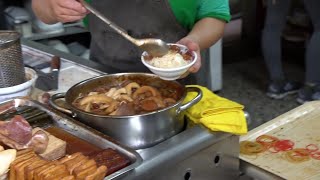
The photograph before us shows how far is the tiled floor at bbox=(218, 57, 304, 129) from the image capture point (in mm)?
3096

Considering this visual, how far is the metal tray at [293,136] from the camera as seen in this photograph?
4.06 ft

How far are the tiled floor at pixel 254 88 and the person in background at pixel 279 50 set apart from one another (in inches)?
3.2

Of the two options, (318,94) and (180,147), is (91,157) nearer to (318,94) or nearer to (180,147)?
(180,147)

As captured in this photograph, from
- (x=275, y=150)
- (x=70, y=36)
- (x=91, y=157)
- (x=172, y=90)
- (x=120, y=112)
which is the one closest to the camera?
(x=91, y=157)

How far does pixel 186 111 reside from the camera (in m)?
1.14

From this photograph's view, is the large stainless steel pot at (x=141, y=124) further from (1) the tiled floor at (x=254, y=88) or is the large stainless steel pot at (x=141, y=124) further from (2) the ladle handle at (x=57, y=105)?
(1) the tiled floor at (x=254, y=88)

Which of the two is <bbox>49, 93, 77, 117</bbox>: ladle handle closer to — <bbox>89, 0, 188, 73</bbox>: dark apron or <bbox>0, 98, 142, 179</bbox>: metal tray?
<bbox>0, 98, 142, 179</bbox>: metal tray

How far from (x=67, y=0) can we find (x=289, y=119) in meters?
0.77

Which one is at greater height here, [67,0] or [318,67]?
[67,0]

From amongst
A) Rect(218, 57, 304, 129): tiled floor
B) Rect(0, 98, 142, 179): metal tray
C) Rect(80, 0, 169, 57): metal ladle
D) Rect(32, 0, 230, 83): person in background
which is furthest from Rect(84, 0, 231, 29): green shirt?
Rect(218, 57, 304, 129): tiled floor

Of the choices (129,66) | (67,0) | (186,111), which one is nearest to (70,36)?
(129,66)

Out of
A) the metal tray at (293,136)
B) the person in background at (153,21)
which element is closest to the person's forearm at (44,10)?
the person in background at (153,21)

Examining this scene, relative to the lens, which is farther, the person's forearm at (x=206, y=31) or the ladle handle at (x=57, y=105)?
the person's forearm at (x=206, y=31)

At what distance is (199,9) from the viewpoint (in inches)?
59.2
